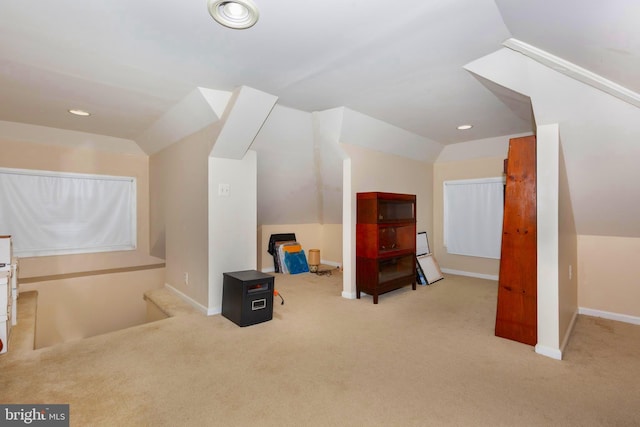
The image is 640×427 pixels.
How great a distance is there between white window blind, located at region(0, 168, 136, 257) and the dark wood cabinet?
139 inches

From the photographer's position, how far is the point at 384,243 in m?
3.89

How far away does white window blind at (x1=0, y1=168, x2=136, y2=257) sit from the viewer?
3764 millimetres

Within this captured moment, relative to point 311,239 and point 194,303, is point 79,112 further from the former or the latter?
point 311,239

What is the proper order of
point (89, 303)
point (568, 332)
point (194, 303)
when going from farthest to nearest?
point (89, 303) < point (194, 303) < point (568, 332)

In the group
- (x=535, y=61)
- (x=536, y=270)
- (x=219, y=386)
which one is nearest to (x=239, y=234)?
(x=219, y=386)

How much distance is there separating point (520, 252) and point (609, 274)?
1.59m

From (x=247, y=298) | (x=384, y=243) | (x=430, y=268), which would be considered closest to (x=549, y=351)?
(x=384, y=243)

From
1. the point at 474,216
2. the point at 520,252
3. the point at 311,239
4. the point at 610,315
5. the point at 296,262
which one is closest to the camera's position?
the point at 520,252

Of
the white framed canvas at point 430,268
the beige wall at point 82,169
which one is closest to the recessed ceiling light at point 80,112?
the beige wall at point 82,169

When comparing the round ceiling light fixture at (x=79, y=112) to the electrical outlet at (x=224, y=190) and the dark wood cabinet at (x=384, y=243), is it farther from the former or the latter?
the dark wood cabinet at (x=384, y=243)

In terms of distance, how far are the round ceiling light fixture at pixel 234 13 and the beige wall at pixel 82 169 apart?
3.64m

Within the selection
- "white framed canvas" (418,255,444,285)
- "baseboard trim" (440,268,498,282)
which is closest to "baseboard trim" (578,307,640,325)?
"baseboard trim" (440,268,498,282)

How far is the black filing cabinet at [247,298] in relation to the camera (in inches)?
113

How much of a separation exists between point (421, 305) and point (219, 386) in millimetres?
2482
